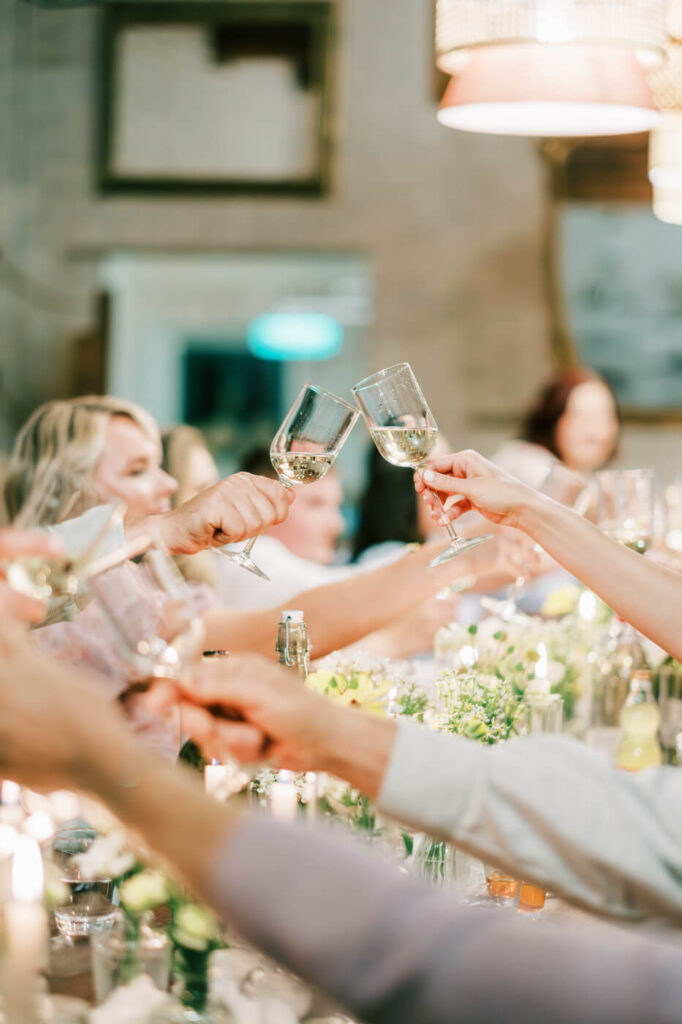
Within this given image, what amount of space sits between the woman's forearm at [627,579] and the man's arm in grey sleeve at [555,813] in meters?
0.50

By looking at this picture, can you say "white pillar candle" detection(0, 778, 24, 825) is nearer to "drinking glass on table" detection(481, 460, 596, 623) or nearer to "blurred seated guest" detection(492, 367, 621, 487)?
"drinking glass on table" detection(481, 460, 596, 623)

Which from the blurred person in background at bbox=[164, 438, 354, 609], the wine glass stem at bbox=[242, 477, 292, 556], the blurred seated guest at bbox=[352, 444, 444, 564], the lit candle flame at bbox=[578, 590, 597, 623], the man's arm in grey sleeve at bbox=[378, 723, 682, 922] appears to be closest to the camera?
the man's arm in grey sleeve at bbox=[378, 723, 682, 922]

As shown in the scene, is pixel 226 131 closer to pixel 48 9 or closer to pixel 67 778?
pixel 48 9

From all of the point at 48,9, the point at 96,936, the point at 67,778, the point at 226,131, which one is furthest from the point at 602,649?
the point at 48,9

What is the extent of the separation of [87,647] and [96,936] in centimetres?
32

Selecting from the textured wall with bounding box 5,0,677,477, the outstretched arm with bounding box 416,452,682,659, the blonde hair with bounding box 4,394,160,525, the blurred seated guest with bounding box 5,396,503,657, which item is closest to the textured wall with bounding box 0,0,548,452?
the textured wall with bounding box 5,0,677,477

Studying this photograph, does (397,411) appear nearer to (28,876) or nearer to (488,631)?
(488,631)

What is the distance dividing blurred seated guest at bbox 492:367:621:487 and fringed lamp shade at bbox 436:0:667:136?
90.1 inches

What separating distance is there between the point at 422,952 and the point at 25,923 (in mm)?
644

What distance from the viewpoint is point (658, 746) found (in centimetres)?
164

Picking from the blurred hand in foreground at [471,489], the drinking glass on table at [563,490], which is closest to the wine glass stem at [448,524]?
the blurred hand in foreground at [471,489]

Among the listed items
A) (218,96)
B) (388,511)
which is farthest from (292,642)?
(218,96)

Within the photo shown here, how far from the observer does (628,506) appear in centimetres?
180

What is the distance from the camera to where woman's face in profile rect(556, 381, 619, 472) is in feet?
13.4
